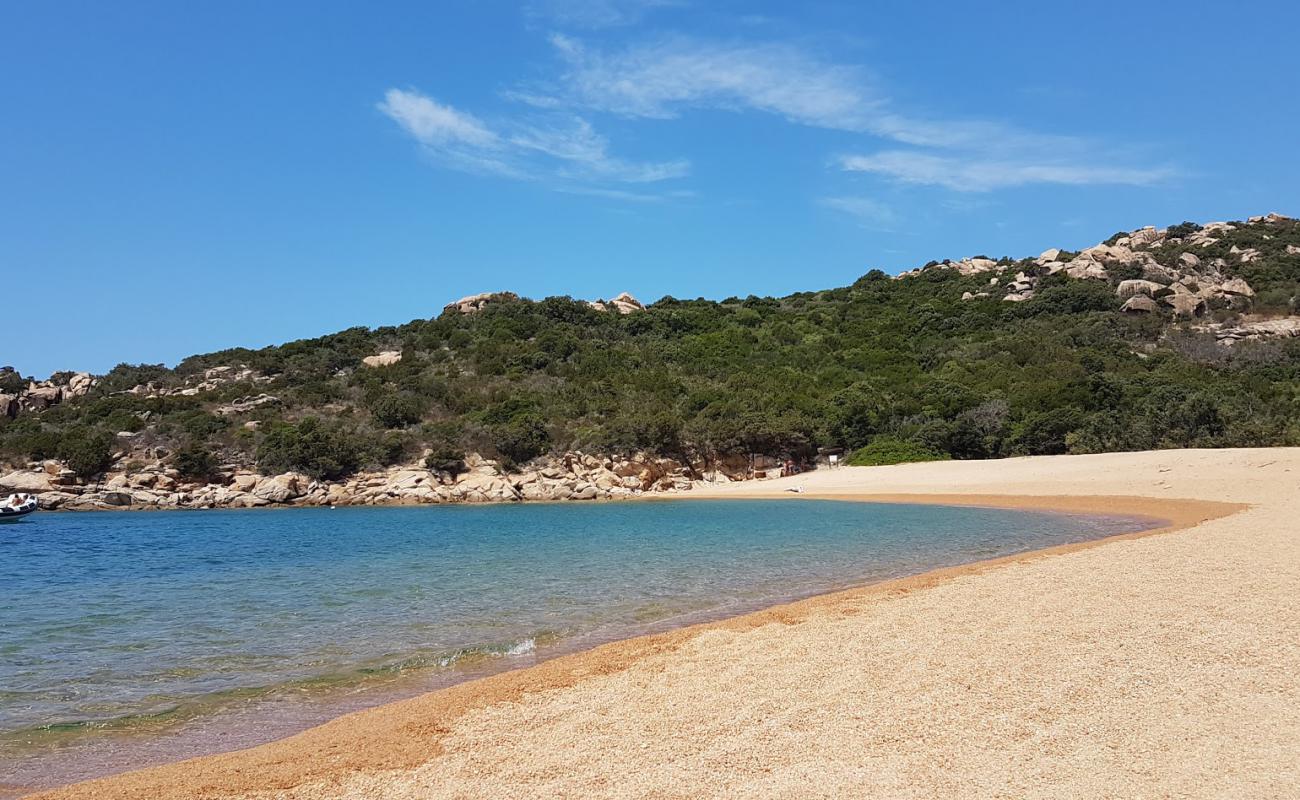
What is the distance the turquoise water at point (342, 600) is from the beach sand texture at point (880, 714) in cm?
113

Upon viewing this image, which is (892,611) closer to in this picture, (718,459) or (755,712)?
(755,712)

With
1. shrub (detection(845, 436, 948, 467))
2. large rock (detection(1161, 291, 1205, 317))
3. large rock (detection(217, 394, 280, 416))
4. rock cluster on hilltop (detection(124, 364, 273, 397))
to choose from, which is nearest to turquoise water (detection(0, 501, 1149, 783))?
shrub (detection(845, 436, 948, 467))

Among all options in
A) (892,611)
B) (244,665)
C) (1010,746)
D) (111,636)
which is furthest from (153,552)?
(1010,746)

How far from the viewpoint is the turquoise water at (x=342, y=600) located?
730cm

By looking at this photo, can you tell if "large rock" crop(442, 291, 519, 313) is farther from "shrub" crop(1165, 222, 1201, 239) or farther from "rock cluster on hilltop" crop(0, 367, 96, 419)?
"shrub" crop(1165, 222, 1201, 239)

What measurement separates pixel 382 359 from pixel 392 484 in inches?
A: 731

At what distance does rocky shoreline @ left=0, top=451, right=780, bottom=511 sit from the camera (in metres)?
40.3

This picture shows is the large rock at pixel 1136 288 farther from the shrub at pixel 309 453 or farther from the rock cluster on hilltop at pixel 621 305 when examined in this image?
the shrub at pixel 309 453

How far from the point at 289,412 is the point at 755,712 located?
162ft

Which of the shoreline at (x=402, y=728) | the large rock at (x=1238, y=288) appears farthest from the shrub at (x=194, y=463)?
the large rock at (x=1238, y=288)

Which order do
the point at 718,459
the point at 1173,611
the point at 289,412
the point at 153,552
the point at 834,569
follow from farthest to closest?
1. the point at 289,412
2. the point at 718,459
3. the point at 153,552
4. the point at 834,569
5. the point at 1173,611

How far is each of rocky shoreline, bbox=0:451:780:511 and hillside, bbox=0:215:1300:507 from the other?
150mm

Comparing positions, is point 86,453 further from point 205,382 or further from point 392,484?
point 392,484

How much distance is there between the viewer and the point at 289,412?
163 feet
